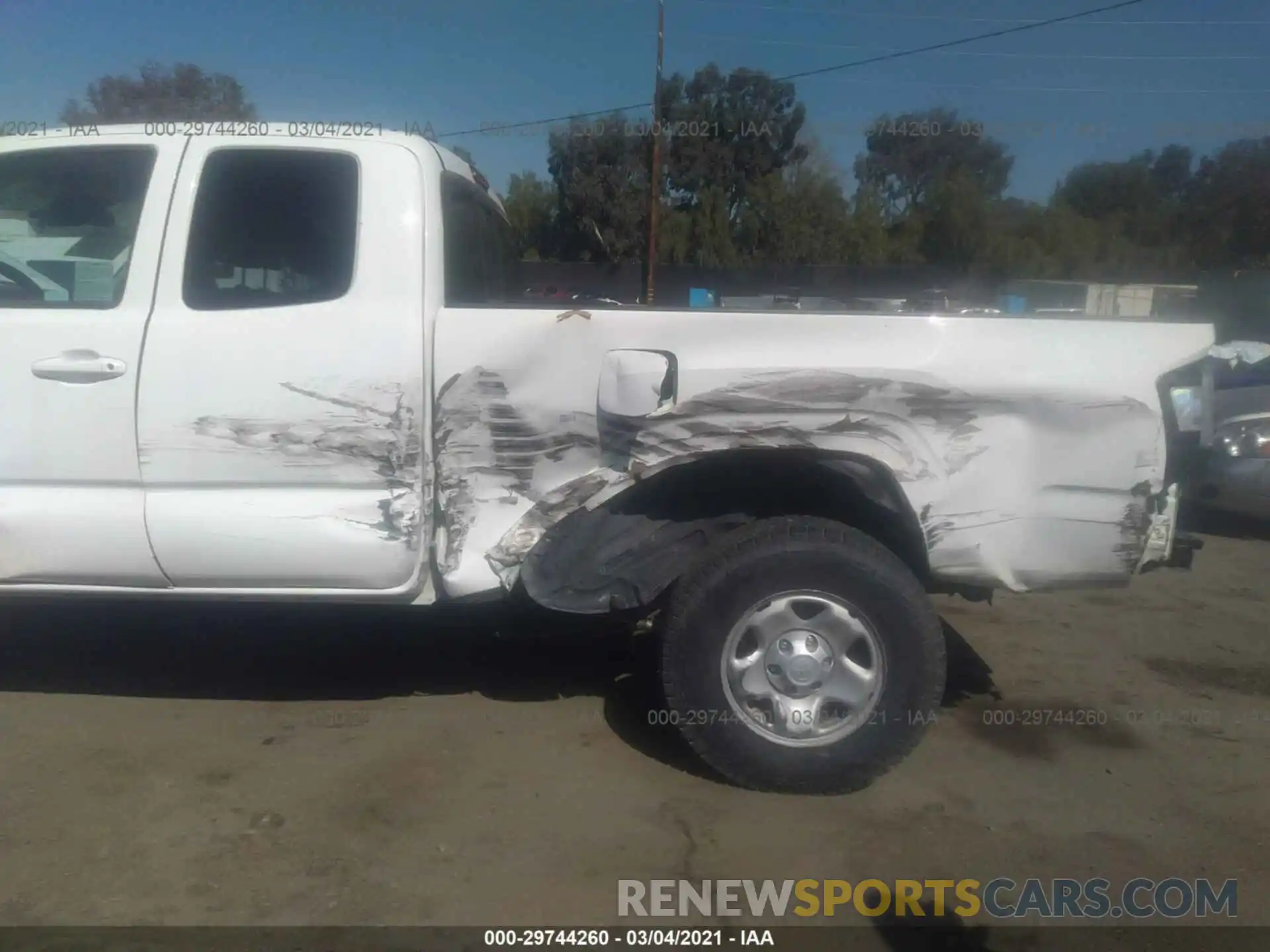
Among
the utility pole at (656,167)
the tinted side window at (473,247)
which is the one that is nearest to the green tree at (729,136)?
the utility pole at (656,167)

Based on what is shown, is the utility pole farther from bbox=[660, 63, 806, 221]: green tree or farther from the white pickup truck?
the white pickup truck

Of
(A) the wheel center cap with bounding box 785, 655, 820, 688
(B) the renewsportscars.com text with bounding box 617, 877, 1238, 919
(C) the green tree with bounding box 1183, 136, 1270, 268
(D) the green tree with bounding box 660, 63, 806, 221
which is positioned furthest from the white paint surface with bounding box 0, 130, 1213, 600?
(D) the green tree with bounding box 660, 63, 806, 221

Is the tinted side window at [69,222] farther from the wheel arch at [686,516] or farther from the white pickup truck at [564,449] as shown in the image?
the wheel arch at [686,516]

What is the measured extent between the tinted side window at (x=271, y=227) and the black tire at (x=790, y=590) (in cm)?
152

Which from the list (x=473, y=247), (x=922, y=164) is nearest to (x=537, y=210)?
(x=922, y=164)

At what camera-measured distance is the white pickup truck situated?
10.9ft

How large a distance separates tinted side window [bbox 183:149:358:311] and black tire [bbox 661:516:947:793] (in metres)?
1.52

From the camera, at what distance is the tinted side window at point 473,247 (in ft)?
12.3

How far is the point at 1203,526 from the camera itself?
7973 millimetres

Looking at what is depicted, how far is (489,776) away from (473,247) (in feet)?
6.27

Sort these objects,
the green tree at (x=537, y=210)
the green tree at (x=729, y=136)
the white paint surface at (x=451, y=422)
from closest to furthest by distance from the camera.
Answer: the white paint surface at (x=451, y=422) → the green tree at (x=537, y=210) → the green tree at (x=729, y=136)

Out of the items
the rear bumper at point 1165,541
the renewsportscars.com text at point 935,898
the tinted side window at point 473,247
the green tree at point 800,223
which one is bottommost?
the renewsportscars.com text at point 935,898

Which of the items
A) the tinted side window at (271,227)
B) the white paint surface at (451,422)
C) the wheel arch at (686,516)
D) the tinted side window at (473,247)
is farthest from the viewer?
the tinted side window at (473,247)

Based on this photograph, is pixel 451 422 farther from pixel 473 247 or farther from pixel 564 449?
pixel 473 247
